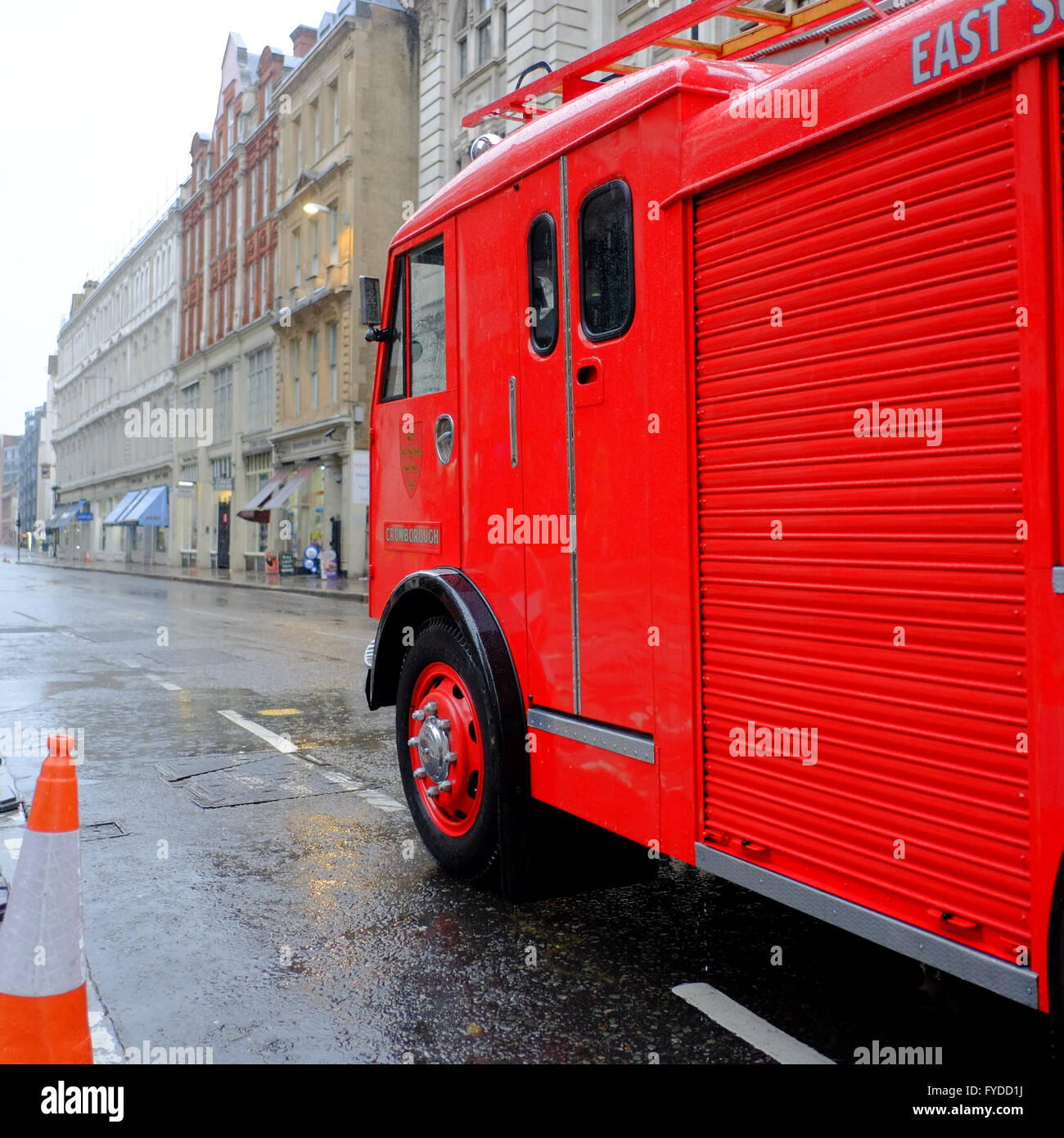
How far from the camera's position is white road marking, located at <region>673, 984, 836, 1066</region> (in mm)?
2941

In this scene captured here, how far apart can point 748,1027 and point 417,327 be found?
3276 millimetres

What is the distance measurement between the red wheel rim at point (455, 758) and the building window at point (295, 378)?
1362 inches

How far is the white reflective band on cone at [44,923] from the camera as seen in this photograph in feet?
8.25

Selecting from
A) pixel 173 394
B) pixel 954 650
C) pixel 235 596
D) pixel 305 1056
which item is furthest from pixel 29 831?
pixel 173 394

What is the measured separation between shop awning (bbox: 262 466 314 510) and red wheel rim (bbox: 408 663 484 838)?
32.0m

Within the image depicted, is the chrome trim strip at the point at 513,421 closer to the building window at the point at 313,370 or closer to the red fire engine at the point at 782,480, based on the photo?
the red fire engine at the point at 782,480

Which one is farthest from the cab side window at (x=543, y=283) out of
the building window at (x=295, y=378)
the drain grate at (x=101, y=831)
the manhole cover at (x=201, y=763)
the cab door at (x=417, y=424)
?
the building window at (x=295, y=378)

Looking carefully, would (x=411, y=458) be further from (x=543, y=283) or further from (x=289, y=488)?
(x=289, y=488)

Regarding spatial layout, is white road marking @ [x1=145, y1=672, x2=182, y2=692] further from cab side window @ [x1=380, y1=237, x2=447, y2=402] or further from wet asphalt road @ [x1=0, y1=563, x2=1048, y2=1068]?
cab side window @ [x1=380, y1=237, x2=447, y2=402]

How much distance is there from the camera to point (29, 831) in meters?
2.59

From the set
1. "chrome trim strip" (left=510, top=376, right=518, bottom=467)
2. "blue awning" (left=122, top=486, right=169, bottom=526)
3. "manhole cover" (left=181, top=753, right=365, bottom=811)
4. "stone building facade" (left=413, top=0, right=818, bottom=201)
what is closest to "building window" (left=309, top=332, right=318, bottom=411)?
"stone building facade" (left=413, top=0, right=818, bottom=201)

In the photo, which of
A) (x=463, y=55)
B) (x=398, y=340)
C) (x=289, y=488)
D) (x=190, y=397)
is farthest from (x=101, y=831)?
(x=190, y=397)

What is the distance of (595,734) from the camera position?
360cm

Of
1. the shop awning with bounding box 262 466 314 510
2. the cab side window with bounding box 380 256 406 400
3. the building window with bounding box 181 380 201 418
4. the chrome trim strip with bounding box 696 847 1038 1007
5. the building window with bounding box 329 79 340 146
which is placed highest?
the building window with bounding box 329 79 340 146
